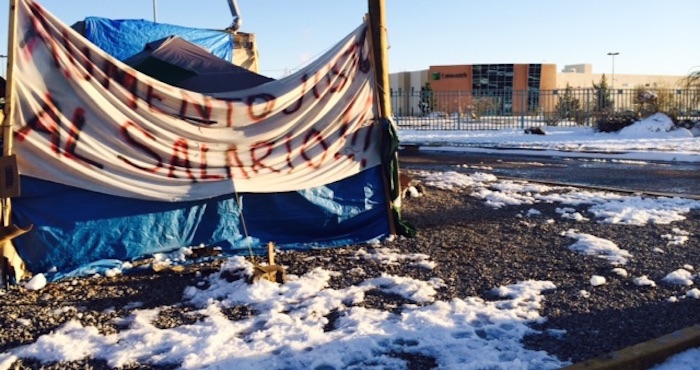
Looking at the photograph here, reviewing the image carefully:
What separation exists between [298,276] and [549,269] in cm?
228

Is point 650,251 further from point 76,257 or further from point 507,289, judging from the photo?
point 76,257

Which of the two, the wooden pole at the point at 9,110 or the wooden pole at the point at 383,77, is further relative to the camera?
the wooden pole at the point at 383,77

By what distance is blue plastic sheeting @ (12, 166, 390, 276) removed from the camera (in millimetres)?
5805

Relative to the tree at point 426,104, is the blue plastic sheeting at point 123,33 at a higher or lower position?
higher

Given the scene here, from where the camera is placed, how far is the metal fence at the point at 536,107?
90.8 feet

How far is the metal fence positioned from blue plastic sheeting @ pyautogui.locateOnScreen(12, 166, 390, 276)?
23479 mm

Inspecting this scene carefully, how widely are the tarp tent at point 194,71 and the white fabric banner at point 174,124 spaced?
2.64ft

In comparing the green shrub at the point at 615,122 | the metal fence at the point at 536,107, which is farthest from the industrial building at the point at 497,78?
the green shrub at the point at 615,122

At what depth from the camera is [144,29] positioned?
1022 cm

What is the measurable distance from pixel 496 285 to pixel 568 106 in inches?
1208

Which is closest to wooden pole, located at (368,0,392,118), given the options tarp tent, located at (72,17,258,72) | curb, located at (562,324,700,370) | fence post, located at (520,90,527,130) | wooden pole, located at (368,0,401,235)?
wooden pole, located at (368,0,401,235)

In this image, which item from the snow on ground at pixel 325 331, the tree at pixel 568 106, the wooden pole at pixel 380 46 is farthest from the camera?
the tree at pixel 568 106

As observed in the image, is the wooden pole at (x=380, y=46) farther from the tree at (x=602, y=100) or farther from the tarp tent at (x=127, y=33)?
the tree at (x=602, y=100)

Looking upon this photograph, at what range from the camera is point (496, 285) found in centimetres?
556
